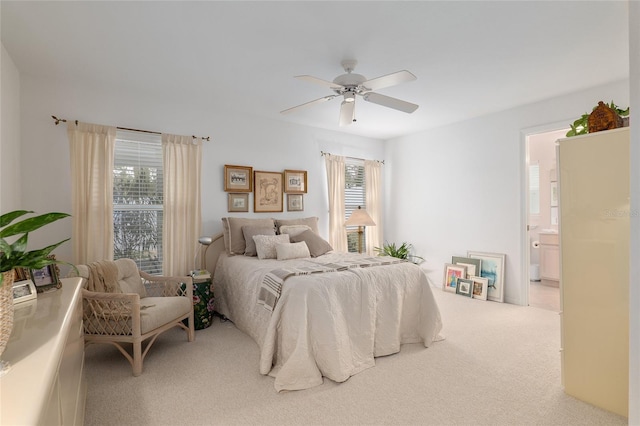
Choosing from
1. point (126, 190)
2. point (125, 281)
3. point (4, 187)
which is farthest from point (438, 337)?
point (4, 187)

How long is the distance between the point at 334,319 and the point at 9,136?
3.19 m

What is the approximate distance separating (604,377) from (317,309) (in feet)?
6.26

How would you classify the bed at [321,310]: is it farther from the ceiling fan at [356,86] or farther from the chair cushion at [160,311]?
the ceiling fan at [356,86]

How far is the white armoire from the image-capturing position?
1978 mm

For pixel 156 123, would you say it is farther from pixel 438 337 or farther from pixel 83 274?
pixel 438 337

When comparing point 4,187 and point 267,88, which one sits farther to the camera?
point 267,88

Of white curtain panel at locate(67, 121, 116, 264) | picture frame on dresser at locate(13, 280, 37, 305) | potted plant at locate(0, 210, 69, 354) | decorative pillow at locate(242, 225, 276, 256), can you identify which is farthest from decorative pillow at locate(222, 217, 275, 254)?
potted plant at locate(0, 210, 69, 354)

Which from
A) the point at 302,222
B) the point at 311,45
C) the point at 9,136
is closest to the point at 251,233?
the point at 302,222

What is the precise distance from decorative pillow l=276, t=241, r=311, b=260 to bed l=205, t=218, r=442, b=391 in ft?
0.04

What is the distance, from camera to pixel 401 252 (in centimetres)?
550

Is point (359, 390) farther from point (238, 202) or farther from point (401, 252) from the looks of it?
point (401, 252)

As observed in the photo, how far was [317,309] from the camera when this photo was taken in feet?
8.03

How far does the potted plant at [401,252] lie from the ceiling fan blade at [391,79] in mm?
3447

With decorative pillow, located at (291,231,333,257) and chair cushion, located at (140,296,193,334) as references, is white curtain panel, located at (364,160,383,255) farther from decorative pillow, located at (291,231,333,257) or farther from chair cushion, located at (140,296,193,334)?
chair cushion, located at (140,296,193,334)
